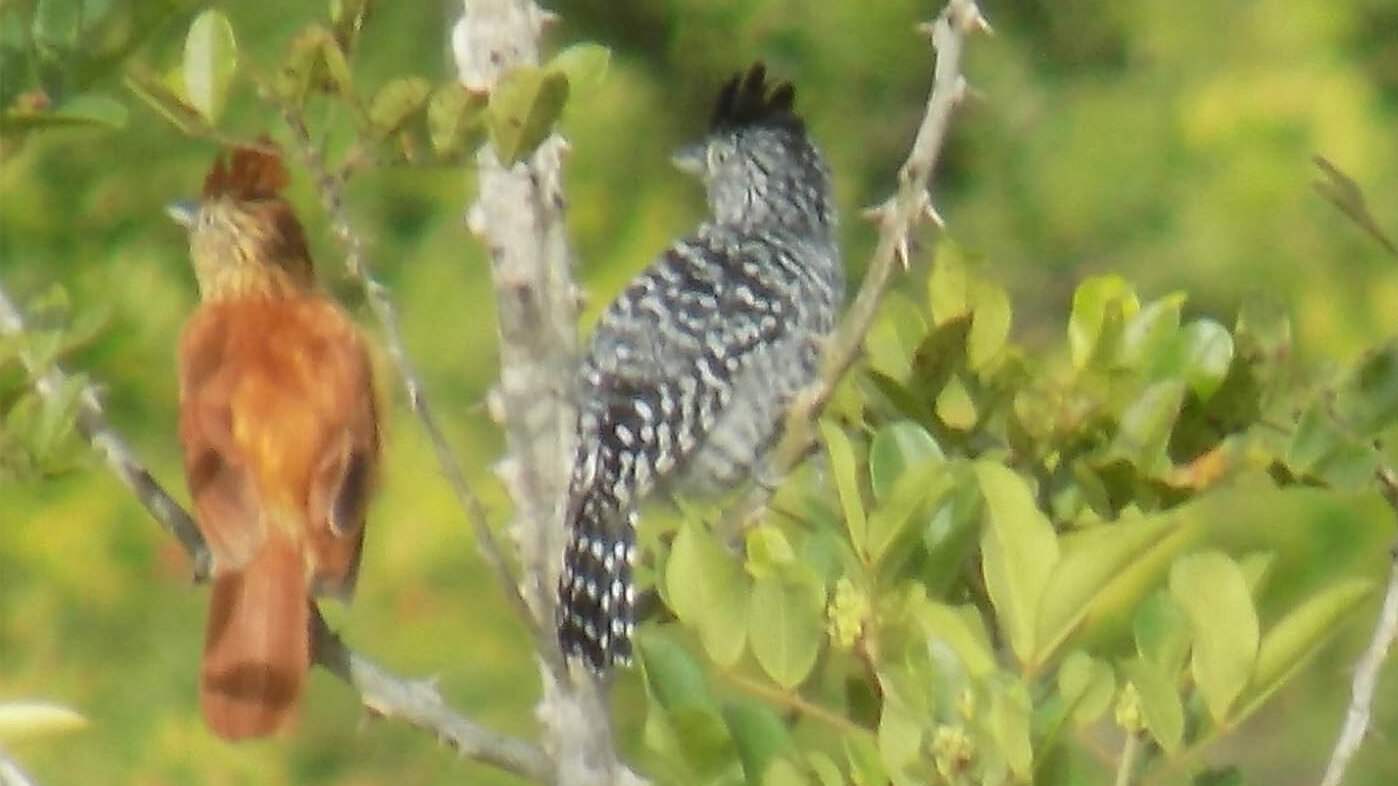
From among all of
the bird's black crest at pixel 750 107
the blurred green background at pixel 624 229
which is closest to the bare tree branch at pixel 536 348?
the bird's black crest at pixel 750 107

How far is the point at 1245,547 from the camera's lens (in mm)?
4305

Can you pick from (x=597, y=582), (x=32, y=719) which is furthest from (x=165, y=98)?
(x=597, y=582)

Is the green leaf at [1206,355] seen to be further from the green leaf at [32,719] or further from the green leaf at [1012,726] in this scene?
the green leaf at [32,719]

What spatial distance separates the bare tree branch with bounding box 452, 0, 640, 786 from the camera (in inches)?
85.8

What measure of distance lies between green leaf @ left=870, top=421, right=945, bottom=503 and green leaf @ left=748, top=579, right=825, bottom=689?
0.38ft

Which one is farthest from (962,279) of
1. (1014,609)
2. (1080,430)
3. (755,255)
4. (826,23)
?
(826,23)

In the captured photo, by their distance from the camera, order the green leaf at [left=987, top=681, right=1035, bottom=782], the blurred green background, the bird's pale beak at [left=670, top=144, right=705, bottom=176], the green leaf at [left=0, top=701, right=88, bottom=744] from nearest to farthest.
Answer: the green leaf at [left=987, top=681, right=1035, bottom=782], the green leaf at [left=0, top=701, right=88, bottom=744], the bird's pale beak at [left=670, top=144, right=705, bottom=176], the blurred green background

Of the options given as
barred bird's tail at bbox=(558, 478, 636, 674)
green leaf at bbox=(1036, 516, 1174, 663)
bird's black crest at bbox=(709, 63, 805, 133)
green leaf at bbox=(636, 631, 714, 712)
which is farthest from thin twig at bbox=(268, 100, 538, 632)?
bird's black crest at bbox=(709, 63, 805, 133)

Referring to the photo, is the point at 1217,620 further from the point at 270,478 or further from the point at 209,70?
the point at 270,478

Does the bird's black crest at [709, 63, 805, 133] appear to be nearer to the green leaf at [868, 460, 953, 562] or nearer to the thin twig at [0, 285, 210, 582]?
the thin twig at [0, 285, 210, 582]

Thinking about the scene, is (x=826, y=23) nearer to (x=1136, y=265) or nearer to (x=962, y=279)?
(x=1136, y=265)

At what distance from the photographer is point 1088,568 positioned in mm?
Answer: 1512

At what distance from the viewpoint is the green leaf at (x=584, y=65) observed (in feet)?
5.90

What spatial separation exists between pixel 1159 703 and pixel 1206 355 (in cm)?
34
